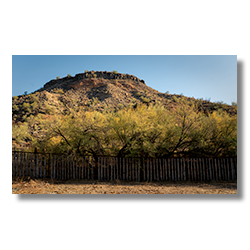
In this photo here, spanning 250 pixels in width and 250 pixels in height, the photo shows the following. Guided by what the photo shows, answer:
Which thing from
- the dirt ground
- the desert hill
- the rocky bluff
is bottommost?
the dirt ground

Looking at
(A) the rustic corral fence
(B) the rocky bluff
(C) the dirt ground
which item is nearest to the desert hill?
(B) the rocky bluff

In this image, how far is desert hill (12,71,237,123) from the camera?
107ft

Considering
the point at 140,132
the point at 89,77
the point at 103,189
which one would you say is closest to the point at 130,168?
the point at 140,132

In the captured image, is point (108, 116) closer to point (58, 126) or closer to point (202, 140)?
point (58, 126)

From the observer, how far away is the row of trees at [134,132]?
32.4 ft

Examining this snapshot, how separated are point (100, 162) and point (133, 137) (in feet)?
9.71

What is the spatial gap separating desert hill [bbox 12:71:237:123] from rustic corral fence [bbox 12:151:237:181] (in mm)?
21037

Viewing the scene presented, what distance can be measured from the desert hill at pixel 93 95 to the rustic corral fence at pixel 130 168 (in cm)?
2104

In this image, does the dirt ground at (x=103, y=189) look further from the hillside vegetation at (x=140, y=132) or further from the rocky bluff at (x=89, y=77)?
the rocky bluff at (x=89, y=77)

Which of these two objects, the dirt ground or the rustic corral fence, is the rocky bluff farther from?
the dirt ground

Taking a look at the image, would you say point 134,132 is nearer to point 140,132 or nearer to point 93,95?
point 140,132

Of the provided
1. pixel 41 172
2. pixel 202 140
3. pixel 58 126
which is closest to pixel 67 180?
pixel 41 172
